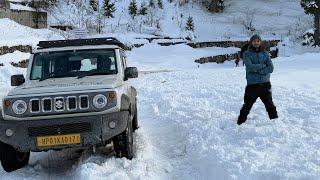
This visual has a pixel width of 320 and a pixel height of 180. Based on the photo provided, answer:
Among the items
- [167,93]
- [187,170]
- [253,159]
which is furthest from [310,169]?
[167,93]

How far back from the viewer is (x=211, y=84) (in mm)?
15812

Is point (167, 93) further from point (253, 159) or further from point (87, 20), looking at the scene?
point (87, 20)

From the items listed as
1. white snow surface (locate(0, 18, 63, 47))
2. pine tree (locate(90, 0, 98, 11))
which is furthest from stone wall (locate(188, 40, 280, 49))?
white snow surface (locate(0, 18, 63, 47))

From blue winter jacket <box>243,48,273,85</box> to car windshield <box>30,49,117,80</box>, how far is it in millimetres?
2180

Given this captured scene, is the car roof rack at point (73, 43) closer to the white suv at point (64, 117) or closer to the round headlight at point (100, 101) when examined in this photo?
the white suv at point (64, 117)

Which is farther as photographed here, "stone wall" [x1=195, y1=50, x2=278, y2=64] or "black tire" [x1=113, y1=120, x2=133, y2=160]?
"stone wall" [x1=195, y1=50, x2=278, y2=64]

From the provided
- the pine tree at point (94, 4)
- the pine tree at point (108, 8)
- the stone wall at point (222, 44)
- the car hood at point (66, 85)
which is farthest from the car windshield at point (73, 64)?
the pine tree at point (94, 4)

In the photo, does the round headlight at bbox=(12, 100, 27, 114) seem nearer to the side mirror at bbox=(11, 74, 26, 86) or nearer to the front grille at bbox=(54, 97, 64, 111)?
the front grille at bbox=(54, 97, 64, 111)

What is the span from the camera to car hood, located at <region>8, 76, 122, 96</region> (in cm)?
743

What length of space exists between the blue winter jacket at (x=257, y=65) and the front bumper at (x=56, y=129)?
2746 mm

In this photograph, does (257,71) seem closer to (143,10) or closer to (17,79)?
(17,79)

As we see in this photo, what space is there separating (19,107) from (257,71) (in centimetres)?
387

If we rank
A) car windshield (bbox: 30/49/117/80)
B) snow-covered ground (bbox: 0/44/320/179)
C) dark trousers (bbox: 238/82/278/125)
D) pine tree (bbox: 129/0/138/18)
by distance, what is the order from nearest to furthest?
snow-covered ground (bbox: 0/44/320/179), car windshield (bbox: 30/49/117/80), dark trousers (bbox: 238/82/278/125), pine tree (bbox: 129/0/138/18)

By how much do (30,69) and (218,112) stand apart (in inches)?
152
